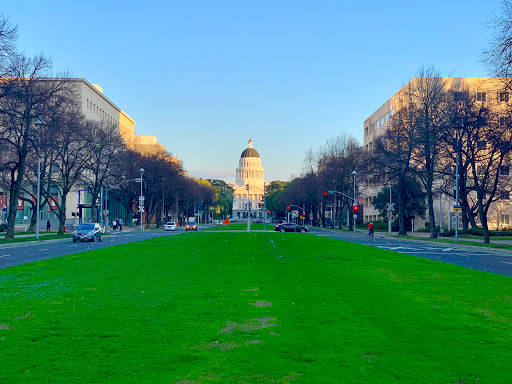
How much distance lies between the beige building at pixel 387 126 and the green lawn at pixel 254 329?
51834 millimetres

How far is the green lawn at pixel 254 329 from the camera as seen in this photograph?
276 inches

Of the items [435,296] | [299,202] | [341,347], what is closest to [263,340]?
[341,347]

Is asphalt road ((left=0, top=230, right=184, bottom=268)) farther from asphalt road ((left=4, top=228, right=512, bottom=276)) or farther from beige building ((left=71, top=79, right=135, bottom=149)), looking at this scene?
beige building ((left=71, top=79, right=135, bottom=149))

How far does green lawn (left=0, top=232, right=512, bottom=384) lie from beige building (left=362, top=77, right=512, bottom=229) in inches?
2041

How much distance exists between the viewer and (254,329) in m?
9.56

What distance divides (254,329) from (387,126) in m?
67.9

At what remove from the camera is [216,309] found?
11641mm

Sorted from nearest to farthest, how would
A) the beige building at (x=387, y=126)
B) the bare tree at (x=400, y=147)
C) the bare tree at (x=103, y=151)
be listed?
1. the bare tree at (x=400, y=147)
2. the bare tree at (x=103, y=151)
3. the beige building at (x=387, y=126)

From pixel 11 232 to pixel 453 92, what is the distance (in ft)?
137

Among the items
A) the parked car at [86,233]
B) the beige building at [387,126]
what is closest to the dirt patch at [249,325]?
the parked car at [86,233]

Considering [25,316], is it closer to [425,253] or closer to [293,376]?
[293,376]

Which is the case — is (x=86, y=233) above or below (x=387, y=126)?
below

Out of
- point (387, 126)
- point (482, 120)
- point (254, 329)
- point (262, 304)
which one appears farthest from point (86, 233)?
point (254, 329)

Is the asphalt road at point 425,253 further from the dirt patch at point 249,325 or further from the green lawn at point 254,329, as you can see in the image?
the dirt patch at point 249,325
